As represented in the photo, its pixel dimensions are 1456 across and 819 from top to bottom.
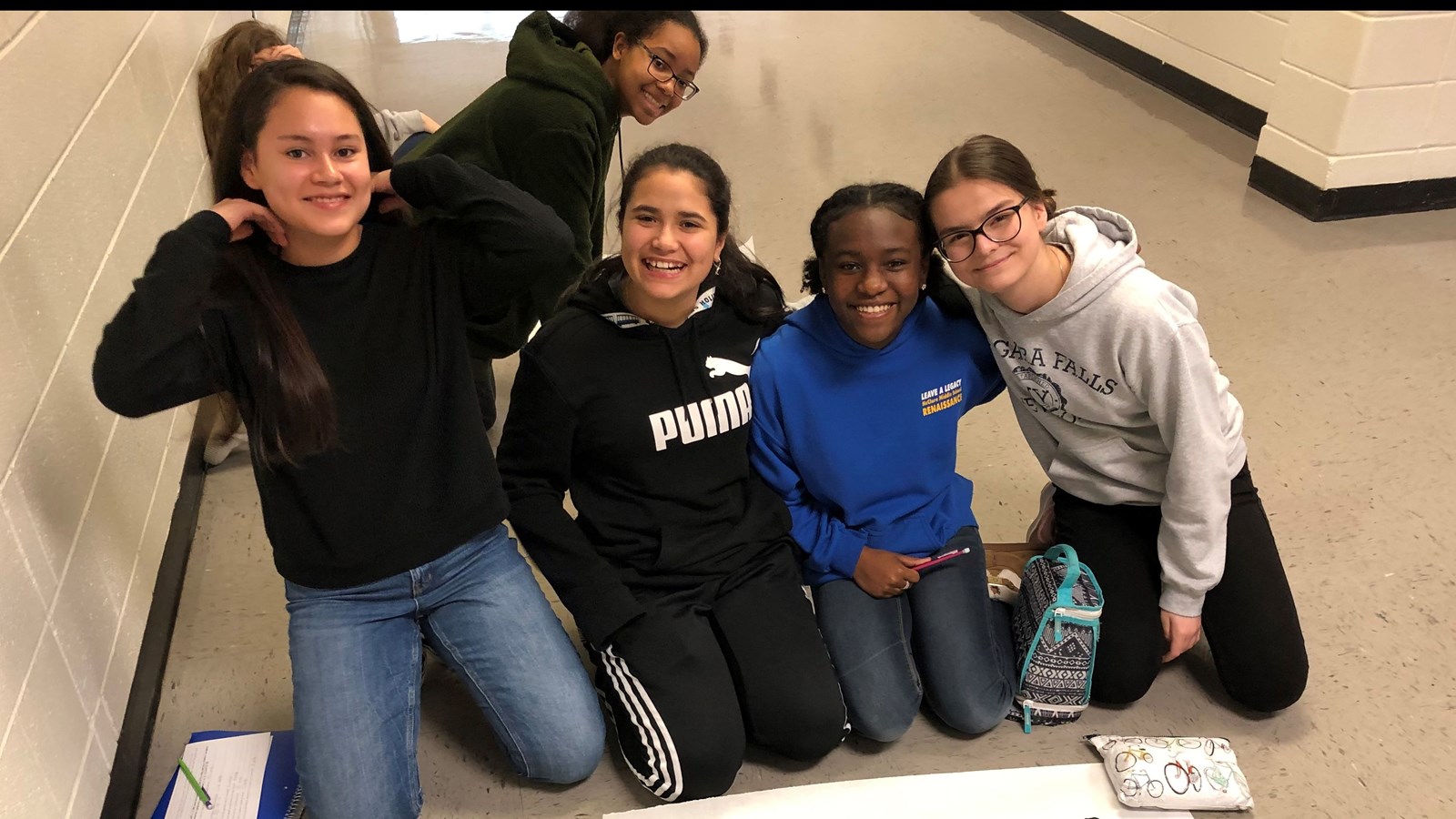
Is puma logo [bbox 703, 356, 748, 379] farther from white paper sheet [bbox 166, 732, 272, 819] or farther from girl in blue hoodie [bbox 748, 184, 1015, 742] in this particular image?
white paper sheet [bbox 166, 732, 272, 819]

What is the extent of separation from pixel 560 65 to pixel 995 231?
2.68 feet

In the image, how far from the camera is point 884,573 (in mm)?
1562

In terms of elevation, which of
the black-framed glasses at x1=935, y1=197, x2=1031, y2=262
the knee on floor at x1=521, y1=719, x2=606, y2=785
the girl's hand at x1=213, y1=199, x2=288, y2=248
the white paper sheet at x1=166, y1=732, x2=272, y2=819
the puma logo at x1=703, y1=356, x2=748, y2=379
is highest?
the girl's hand at x1=213, y1=199, x2=288, y2=248

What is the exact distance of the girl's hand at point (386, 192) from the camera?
4.40 feet

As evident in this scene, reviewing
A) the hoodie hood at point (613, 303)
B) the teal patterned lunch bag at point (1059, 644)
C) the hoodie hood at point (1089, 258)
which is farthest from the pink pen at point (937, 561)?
the hoodie hood at point (613, 303)

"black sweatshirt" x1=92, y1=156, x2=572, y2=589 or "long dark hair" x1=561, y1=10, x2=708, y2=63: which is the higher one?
"long dark hair" x1=561, y1=10, x2=708, y2=63

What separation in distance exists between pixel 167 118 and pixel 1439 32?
3.07m

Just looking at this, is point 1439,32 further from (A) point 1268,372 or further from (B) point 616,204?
(B) point 616,204

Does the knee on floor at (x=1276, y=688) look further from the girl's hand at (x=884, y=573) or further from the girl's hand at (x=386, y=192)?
the girl's hand at (x=386, y=192)

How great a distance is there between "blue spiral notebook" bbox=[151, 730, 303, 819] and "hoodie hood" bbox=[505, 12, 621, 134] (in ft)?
3.62

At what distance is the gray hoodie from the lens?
1.41 meters

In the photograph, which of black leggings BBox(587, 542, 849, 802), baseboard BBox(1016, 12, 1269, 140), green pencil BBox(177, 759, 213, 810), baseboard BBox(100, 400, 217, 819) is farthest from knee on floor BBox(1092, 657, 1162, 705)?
baseboard BBox(1016, 12, 1269, 140)

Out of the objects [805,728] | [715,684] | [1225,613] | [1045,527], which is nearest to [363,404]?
[715,684]

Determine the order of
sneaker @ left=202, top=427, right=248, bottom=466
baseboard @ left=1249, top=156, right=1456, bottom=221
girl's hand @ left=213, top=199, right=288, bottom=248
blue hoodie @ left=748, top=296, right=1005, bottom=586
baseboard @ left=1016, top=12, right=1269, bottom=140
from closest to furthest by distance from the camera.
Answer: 1. girl's hand @ left=213, top=199, right=288, bottom=248
2. blue hoodie @ left=748, top=296, right=1005, bottom=586
3. sneaker @ left=202, top=427, right=248, bottom=466
4. baseboard @ left=1249, top=156, right=1456, bottom=221
5. baseboard @ left=1016, top=12, right=1269, bottom=140
